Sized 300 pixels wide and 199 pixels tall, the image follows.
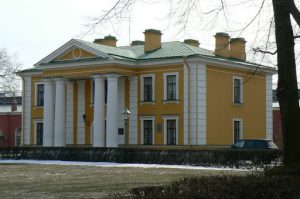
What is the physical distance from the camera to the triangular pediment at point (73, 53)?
46375mm

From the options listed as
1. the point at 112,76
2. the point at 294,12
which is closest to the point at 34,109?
the point at 112,76

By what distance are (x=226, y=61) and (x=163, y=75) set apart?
476cm

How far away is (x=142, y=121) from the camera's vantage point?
47.2 meters

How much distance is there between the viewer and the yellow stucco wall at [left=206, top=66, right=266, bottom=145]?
45.7 meters

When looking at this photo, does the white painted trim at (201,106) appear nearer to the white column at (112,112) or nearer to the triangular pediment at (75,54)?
the white column at (112,112)

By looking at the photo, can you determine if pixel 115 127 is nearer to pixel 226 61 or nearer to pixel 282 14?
pixel 226 61

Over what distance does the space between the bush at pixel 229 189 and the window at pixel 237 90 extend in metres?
35.4

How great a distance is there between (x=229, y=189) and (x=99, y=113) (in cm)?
3454

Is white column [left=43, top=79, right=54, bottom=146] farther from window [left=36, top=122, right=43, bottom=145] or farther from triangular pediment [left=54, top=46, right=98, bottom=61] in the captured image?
window [left=36, top=122, right=43, bottom=145]

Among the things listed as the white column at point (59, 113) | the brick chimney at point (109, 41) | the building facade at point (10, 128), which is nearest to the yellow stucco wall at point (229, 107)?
→ the brick chimney at point (109, 41)

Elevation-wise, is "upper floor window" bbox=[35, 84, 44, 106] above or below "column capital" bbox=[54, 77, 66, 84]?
below

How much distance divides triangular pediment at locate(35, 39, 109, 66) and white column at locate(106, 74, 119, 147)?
193cm

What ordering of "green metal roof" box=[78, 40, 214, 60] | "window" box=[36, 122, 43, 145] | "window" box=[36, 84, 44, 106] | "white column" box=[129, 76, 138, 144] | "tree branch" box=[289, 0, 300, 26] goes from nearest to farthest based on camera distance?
"tree branch" box=[289, 0, 300, 26] → "green metal roof" box=[78, 40, 214, 60] → "white column" box=[129, 76, 138, 144] → "window" box=[36, 122, 43, 145] → "window" box=[36, 84, 44, 106]

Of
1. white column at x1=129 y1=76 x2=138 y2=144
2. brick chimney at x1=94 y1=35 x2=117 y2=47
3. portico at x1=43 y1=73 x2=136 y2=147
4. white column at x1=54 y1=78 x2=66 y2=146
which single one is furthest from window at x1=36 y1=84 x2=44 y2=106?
white column at x1=129 y1=76 x2=138 y2=144
